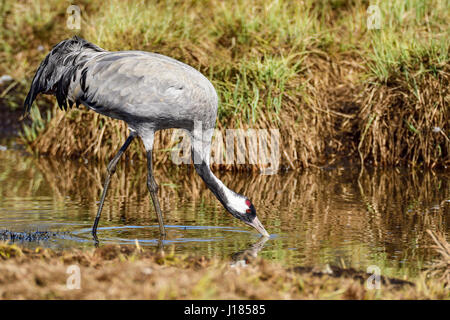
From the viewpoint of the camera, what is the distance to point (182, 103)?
6.30 m

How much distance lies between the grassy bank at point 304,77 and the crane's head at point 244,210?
2.94 meters

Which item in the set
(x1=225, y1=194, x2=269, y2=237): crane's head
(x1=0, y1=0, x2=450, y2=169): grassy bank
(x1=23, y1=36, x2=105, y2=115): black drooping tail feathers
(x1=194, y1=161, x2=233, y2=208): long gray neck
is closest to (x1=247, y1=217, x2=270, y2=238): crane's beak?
(x1=225, y1=194, x2=269, y2=237): crane's head

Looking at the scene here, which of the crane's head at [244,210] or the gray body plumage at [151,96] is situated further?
the gray body plumage at [151,96]

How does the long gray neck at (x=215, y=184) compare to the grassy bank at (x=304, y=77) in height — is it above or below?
below

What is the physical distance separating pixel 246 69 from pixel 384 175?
6.89ft

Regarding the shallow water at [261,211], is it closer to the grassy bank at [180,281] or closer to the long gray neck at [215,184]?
the long gray neck at [215,184]

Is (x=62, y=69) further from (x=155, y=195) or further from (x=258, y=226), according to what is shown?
(x=258, y=226)

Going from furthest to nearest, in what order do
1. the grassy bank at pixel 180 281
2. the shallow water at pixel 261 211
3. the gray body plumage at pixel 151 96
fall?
1. the gray body plumage at pixel 151 96
2. the shallow water at pixel 261 211
3. the grassy bank at pixel 180 281

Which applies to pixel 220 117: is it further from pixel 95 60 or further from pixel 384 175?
pixel 95 60

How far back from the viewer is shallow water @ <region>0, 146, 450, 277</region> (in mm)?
5688

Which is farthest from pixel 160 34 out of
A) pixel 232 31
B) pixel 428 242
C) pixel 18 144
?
pixel 428 242

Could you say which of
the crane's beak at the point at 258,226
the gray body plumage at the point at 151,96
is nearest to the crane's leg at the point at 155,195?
the gray body plumage at the point at 151,96

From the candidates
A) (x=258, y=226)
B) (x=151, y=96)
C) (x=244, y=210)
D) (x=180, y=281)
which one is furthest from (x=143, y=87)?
(x=180, y=281)

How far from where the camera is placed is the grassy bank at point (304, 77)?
30.8ft
